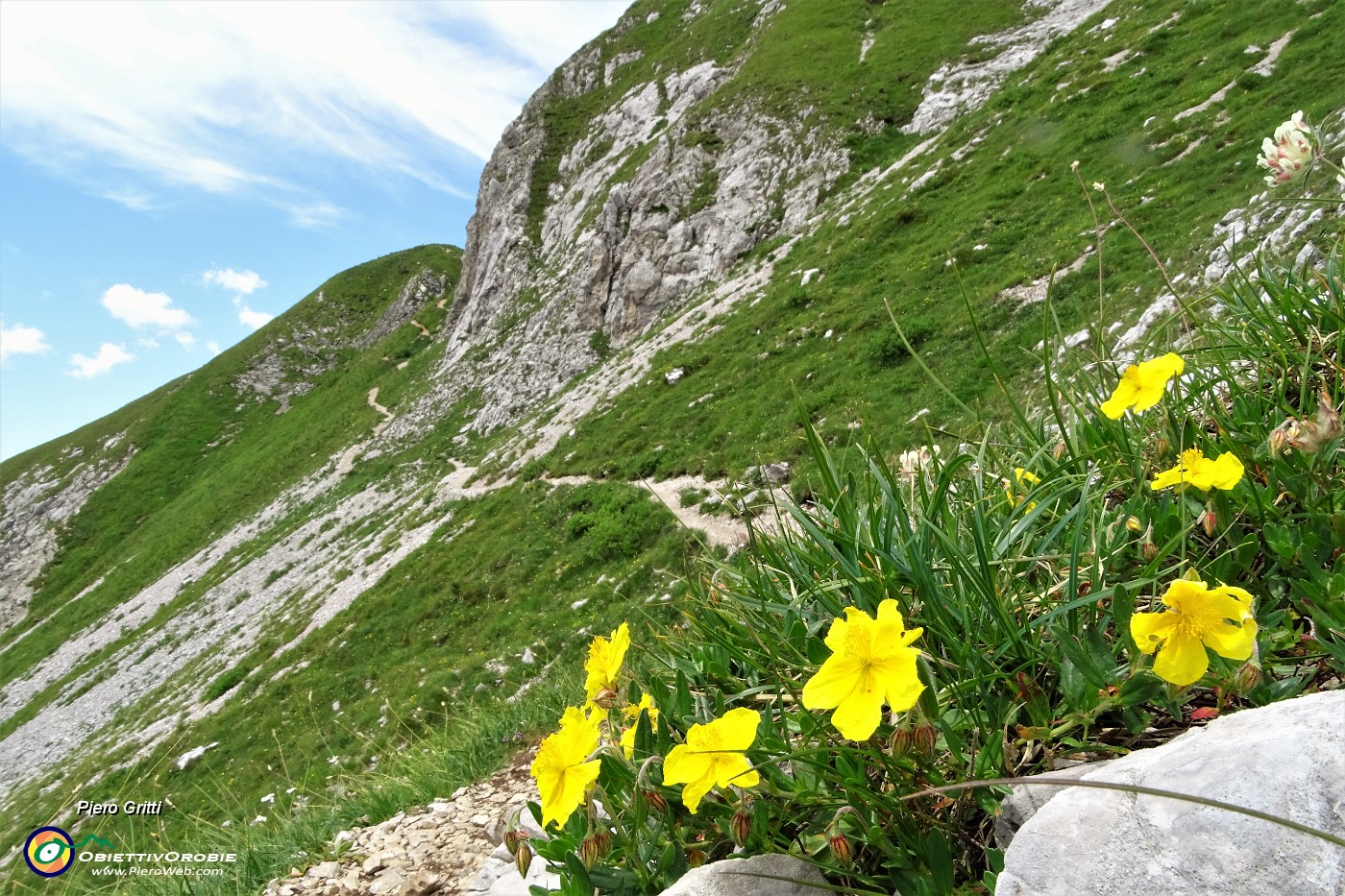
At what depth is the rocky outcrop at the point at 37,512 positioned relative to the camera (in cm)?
5719

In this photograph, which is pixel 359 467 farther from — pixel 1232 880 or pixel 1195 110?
pixel 1232 880

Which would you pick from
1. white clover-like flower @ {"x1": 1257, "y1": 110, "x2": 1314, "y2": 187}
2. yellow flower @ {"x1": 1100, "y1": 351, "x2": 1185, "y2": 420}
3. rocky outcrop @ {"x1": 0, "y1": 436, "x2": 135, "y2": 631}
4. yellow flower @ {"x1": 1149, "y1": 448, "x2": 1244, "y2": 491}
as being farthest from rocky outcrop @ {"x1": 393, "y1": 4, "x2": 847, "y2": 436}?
rocky outcrop @ {"x1": 0, "y1": 436, "x2": 135, "y2": 631}

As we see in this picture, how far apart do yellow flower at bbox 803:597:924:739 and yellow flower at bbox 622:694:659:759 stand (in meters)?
0.57

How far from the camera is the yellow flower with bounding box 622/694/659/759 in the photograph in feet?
5.32

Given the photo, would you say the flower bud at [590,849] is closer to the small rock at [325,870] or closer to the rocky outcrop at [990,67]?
the small rock at [325,870]

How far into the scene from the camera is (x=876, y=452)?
1863 millimetres

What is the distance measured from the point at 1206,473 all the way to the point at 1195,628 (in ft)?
1.60

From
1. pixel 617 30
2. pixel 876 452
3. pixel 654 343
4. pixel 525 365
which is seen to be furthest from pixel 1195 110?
pixel 617 30

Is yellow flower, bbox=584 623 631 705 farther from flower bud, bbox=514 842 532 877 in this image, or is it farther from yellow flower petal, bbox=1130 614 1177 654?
yellow flower petal, bbox=1130 614 1177 654

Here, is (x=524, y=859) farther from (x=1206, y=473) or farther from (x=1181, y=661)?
(x=1206, y=473)

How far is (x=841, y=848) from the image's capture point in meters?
1.25

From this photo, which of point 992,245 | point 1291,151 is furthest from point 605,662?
point 992,245

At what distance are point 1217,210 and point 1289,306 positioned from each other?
44.6 ft

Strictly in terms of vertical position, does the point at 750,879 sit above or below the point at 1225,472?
below
